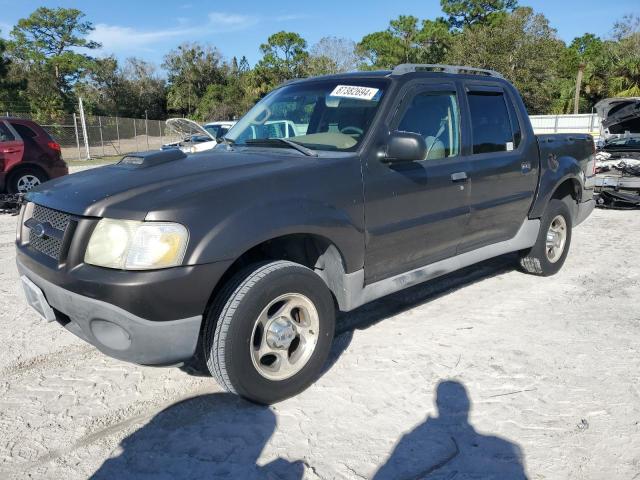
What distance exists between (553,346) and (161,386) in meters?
2.75

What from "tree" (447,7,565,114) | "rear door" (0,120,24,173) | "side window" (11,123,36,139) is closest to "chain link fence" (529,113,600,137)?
"tree" (447,7,565,114)

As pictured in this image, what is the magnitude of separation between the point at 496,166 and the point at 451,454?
8.44 feet

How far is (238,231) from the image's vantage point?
2760 millimetres

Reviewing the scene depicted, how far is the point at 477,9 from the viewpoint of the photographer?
56.2 metres

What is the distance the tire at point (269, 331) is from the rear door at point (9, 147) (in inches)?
360

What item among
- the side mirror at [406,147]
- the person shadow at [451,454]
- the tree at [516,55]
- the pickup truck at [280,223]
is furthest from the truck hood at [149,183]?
the tree at [516,55]

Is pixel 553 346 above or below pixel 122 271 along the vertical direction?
below

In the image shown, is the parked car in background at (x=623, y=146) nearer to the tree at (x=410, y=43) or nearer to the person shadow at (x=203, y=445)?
the person shadow at (x=203, y=445)

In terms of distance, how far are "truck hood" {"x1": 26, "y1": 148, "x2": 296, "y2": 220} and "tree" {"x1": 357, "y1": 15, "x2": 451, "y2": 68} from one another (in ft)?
166

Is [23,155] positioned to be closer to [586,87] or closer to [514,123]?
[514,123]

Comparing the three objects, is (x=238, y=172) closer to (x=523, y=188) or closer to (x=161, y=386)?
(x=161, y=386)

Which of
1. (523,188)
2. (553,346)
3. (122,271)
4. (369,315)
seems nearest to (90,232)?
(122,271)

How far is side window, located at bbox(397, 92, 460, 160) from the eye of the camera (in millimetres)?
3842

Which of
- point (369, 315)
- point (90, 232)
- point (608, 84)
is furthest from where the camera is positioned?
point (608, 84)
